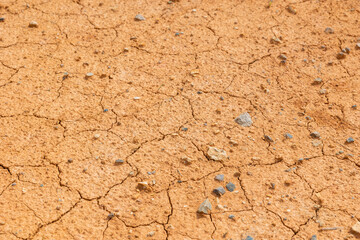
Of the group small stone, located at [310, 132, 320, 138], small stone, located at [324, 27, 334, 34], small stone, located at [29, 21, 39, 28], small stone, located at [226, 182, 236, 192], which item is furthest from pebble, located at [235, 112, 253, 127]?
small stone, located at [29, 21, 39, 28]

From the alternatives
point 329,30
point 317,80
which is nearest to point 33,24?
point 317,80

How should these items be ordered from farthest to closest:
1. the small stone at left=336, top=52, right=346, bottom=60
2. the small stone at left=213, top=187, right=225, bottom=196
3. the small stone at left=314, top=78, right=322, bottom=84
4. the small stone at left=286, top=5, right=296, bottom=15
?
the small stone at left=286, top=5, right=296, bottom=15, the small stone at left=336, top=52, right=346, bottom=60, the small stone at left=314, top=78, right=322, bottom=84, the small stone at left=213, top=187, right=225, bottom=196

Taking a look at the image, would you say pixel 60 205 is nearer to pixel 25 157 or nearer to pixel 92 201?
pixel 92 201

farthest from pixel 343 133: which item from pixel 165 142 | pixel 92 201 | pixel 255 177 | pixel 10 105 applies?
pixel 10 105

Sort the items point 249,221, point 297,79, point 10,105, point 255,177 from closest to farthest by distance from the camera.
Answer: point 249,221 < point 255,177 < point 10,105 < point 297,79

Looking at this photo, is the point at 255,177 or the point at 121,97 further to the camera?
the point at 121,97

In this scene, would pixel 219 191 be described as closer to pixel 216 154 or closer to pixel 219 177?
pixel 219 177

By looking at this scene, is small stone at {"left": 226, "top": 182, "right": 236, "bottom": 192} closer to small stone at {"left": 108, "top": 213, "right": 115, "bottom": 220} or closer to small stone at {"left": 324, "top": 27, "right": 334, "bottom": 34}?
small stone at {"left": 108, "top": 213, "right": 115, "bottom": 220}
